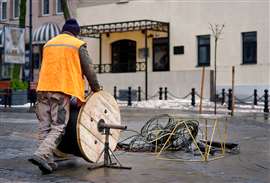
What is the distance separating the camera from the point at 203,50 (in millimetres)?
35125

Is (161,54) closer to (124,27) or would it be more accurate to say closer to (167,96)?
(124,27)

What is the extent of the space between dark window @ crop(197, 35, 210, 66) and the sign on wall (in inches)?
441

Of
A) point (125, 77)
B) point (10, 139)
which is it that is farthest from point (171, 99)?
point (10, 139)

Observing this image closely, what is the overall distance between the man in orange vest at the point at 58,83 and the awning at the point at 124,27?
28.0m

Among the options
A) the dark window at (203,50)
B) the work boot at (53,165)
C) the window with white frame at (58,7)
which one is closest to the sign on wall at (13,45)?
the dark window at (203,50)

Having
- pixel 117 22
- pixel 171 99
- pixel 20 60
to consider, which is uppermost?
pixel 117 22

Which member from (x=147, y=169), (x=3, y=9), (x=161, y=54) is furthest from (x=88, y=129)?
(x=3, y=9)

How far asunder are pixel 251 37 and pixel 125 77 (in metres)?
8.59

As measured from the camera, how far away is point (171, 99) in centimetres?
3338

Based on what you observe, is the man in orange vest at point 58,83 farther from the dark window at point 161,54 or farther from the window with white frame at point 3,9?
the window with white frame at point 3,9

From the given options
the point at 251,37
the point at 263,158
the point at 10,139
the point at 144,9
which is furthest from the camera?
the point at 144,9

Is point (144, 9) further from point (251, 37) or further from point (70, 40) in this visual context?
point (70, 40)

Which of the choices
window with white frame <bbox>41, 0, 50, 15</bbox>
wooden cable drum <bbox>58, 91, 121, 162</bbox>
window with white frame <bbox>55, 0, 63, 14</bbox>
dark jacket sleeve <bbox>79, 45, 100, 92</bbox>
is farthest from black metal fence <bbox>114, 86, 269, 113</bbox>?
dark jacket sleeve <bbox>79, 45, 100, 92</bbox>

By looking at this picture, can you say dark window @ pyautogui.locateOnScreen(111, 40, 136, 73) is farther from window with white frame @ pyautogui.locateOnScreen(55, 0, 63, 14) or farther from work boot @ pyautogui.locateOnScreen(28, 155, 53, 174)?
work boot @ pyautogui.locateOnScreen(28, 155, 53, 174)
